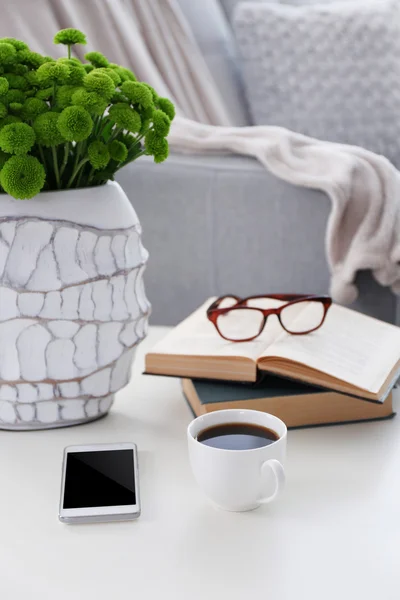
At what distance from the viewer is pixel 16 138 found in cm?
63

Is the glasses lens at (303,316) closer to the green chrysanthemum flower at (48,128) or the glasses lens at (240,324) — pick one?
the glasses lens at (240,324)

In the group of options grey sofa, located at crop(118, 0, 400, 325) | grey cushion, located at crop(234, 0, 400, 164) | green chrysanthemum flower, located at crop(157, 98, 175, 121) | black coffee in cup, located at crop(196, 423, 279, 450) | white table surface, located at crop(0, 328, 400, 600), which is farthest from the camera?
grey cushion, located at crop(234, 0, 400, 164)

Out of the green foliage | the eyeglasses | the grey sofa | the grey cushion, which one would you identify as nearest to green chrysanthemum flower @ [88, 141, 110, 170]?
the green foliage

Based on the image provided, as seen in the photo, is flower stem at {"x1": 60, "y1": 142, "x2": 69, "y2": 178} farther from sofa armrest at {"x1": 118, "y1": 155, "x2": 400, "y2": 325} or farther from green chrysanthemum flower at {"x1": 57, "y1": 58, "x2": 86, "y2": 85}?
sofa armrest at {"x1": 118, "y1": 155, "x2": 400, "y2": 325}

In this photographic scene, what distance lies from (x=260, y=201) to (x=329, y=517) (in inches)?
29.6

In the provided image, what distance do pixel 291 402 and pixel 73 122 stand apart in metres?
0.33

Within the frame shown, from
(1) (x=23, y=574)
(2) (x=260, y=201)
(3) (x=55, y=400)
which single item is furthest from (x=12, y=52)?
(2) (x=260, y=201)

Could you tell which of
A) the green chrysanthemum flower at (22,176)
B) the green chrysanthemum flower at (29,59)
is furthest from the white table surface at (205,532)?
the green chrysanthemum flower at (29,59)

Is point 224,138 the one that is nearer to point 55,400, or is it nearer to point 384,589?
point 55,400

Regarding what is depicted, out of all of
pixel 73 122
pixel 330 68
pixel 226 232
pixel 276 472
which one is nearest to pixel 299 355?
pixel 276 472

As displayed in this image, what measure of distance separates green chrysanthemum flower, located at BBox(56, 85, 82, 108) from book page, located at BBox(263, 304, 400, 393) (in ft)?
0.97

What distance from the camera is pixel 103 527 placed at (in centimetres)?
60

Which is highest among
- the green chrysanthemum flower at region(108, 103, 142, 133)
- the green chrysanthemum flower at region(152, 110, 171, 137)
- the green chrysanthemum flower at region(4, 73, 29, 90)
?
the green chrysanthemum flower at region(4, 73, 29, 90)

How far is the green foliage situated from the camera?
64 centimetres
